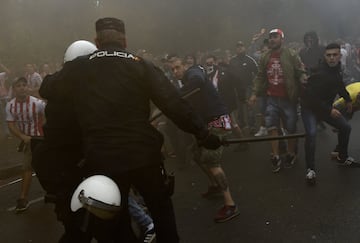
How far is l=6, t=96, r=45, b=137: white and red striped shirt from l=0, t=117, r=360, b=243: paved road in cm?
80

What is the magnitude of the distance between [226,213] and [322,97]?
1669mm

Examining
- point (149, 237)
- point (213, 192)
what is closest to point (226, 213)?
point (213, 192)

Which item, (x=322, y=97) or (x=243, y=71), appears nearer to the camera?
(x=322, y=97)

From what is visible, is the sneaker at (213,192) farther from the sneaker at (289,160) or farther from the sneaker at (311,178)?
the sneaker at (289,160)

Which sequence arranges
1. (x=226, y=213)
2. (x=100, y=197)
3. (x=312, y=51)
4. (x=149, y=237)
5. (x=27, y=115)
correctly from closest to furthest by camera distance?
(x=100, y=197), (x=149, y=237), (x=226, y=213), (x=27, y=115), (x=312, y=51)

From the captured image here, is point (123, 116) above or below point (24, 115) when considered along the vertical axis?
above

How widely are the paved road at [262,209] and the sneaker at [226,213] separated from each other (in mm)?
50

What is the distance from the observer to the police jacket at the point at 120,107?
2.38 meters

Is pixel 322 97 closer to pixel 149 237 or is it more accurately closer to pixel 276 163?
pixel 276 163

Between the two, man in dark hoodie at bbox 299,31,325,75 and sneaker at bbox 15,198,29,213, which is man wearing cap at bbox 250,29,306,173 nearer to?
man in dark hoodie at bbox 299,31,325,75

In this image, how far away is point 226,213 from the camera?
Result: 156 inches

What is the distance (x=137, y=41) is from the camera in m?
16.7

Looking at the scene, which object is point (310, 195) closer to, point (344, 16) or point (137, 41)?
point (137, 41)

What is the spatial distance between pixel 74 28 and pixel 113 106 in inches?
507
